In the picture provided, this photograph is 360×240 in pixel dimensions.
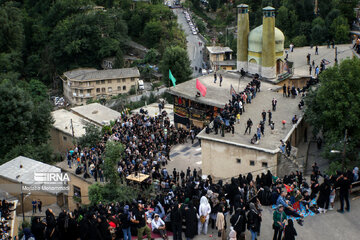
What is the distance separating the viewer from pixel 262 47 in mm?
39438

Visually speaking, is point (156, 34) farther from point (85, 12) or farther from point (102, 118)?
point (102, 118)

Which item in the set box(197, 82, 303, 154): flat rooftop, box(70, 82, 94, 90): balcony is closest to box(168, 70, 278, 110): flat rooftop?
box(197, 82, 303, 154): flat rooftop

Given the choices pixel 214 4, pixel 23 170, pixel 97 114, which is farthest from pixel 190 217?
pixel 214 4

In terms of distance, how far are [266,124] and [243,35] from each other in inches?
543

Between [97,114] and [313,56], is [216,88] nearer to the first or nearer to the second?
[313,56]

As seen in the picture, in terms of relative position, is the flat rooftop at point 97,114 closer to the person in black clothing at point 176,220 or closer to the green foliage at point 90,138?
the green foliage at point 90,138

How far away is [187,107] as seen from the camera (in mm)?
37156

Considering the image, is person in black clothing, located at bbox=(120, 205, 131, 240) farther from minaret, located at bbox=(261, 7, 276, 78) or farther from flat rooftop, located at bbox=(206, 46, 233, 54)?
flat rooftop, located at bbox=(206, 46, 233, 54)

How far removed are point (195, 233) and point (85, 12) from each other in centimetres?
6975

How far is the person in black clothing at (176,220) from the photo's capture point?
1677 cm

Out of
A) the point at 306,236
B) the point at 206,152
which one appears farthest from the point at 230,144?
the point at 306,236

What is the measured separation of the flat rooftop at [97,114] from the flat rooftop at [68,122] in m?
0.73

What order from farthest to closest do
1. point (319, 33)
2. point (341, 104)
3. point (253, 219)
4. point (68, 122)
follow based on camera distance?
1. point (319, 33)
2. point (68, 122)
3. point (341, 104)
4. point (253, 219)

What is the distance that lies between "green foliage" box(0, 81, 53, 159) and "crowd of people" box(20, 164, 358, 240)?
1020 inches
